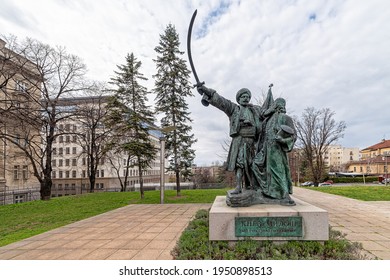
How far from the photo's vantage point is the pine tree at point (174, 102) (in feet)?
52.9

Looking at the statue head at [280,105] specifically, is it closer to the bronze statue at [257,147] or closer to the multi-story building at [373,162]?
the bronze statue at [257,147]

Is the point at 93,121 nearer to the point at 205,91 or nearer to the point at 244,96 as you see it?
the point at 205,91

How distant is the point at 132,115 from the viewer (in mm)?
14812

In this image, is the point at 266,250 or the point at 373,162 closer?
the point at 266,250

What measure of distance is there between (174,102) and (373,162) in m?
62.9

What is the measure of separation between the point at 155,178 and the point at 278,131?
2060 inches

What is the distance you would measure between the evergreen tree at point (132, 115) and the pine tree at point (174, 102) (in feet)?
3.69

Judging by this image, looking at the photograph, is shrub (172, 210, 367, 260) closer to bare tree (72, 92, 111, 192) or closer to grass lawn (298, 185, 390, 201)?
grass lawn (298, 185, 390, 201)

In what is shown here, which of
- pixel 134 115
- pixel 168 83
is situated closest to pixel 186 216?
pixel 134 115

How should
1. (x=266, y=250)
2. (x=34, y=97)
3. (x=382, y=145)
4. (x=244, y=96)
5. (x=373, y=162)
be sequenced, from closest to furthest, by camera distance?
(x=266, y=250) → (x=244, y=96) → (x=34, y=97) → (x=373, y=162) → (x=382, y=145)

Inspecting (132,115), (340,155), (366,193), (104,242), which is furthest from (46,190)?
(340,155)

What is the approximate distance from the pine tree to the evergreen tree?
44.3 inches

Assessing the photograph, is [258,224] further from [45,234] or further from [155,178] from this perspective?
[155,178]

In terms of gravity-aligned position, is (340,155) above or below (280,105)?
above
